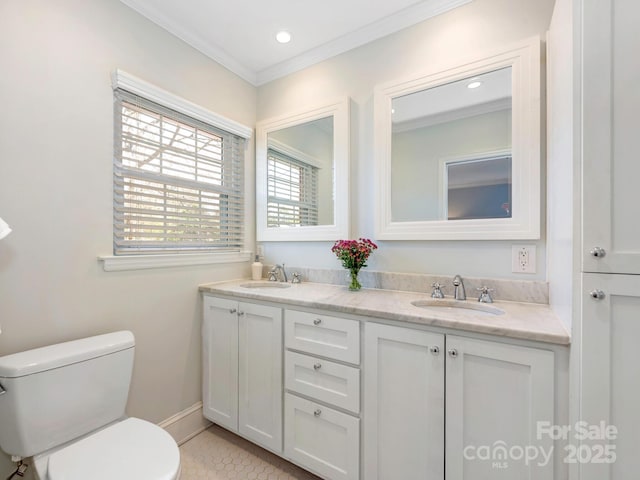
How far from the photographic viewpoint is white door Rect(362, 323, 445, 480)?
1.12m

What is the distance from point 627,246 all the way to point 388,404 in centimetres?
98

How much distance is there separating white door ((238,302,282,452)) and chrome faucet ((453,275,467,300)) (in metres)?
0.93

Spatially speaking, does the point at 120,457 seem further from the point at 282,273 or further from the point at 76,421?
the point at 282,273

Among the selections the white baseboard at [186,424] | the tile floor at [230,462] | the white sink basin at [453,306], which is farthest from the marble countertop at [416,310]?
the tile floor at [230,462]

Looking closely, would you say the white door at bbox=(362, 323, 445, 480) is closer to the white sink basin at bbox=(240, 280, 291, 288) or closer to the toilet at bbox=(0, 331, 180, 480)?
the toilet at bbox=(0, 331, 180, 480)

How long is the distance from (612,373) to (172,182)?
211 centimetres

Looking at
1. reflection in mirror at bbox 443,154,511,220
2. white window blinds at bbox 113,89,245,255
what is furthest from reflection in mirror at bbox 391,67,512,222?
white window blinds at bbox 113,89,245,255

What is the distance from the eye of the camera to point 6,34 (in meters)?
1.17

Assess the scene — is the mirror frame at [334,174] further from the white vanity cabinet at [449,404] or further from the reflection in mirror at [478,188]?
the white vanity cabinet at [449,404]

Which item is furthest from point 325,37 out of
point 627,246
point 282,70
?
point 627,246

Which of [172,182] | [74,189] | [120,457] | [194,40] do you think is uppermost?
[194,40]

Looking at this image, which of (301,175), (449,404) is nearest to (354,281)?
(449,404)

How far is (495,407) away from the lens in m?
1.02

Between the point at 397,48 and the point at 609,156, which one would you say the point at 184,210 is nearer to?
the point at 397,48
